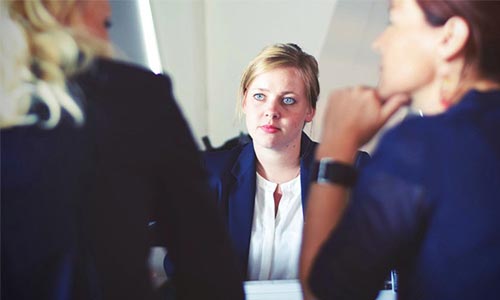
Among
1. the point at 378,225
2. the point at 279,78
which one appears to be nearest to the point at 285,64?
the point at 279,78

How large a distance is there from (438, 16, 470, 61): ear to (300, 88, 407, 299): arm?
11cm

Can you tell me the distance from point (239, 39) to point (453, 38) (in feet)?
1.38

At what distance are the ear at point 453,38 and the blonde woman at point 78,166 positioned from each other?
498mm

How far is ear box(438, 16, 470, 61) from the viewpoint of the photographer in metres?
0.83

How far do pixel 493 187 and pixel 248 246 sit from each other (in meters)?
0.47

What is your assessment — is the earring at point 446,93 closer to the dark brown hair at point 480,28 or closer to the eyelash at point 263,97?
the dark brown hair at point 480,28

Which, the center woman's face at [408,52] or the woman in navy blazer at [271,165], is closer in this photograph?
the center woman's face at [408,52]

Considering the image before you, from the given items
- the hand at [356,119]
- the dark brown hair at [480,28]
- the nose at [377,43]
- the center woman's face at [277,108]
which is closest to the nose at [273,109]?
the center woman's face at [277,108]

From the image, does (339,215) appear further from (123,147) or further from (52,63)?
(52,63)

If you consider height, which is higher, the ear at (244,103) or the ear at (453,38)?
the ear at (453,38)

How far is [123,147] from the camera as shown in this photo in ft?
2.64

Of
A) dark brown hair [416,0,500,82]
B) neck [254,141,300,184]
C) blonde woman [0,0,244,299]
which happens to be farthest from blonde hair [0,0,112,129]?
dark brown hair [416,0,500,82]

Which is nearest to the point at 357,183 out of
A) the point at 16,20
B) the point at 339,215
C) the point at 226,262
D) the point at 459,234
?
the point at 339,215

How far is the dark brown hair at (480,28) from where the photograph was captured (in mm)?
829
